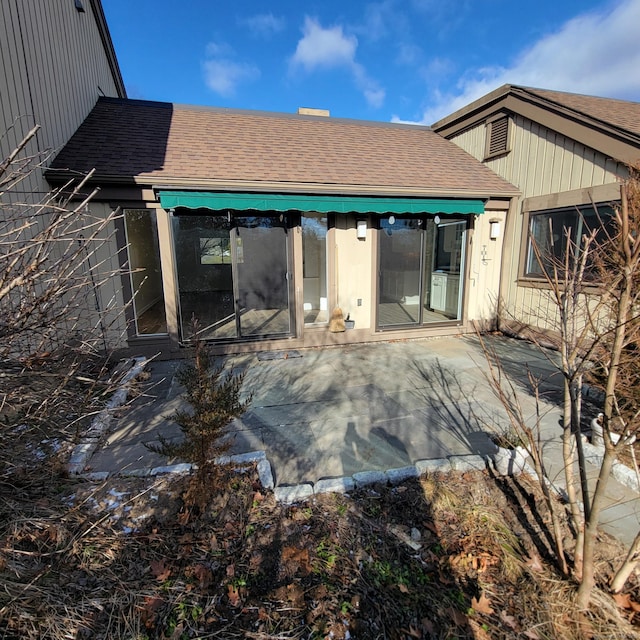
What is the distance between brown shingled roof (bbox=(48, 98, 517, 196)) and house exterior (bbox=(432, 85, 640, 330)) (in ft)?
2.18

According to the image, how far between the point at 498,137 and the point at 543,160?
2070 millimetres

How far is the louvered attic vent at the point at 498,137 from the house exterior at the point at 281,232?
0.57 meters

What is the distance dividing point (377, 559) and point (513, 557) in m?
1.04

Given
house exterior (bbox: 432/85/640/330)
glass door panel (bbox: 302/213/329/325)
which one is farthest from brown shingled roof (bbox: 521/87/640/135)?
glass door panel (bbox: 302/213/329/325)

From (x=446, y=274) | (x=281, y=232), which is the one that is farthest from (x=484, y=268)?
(x=281, y=232)

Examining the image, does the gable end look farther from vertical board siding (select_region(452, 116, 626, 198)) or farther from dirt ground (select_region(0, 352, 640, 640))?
dirt ground (select_region(0, 352, 640, 640))

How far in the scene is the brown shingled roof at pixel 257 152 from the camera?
7.83 m

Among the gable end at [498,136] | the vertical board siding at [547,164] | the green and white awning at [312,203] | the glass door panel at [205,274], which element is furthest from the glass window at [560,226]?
the glass door panel at [205,274]

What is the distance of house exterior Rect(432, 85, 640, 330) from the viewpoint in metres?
7.41

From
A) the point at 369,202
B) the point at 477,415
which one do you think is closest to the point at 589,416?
the point at 477,415

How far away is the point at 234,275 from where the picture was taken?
845cm

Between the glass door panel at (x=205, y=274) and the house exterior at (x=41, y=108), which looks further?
the glass door panel at (x=205, y=274)

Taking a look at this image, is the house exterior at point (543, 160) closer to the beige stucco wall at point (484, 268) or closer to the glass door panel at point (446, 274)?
the beige stucco wall at point (484, 268)

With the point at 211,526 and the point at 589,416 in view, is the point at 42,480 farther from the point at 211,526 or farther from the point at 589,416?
the point at 589,416
